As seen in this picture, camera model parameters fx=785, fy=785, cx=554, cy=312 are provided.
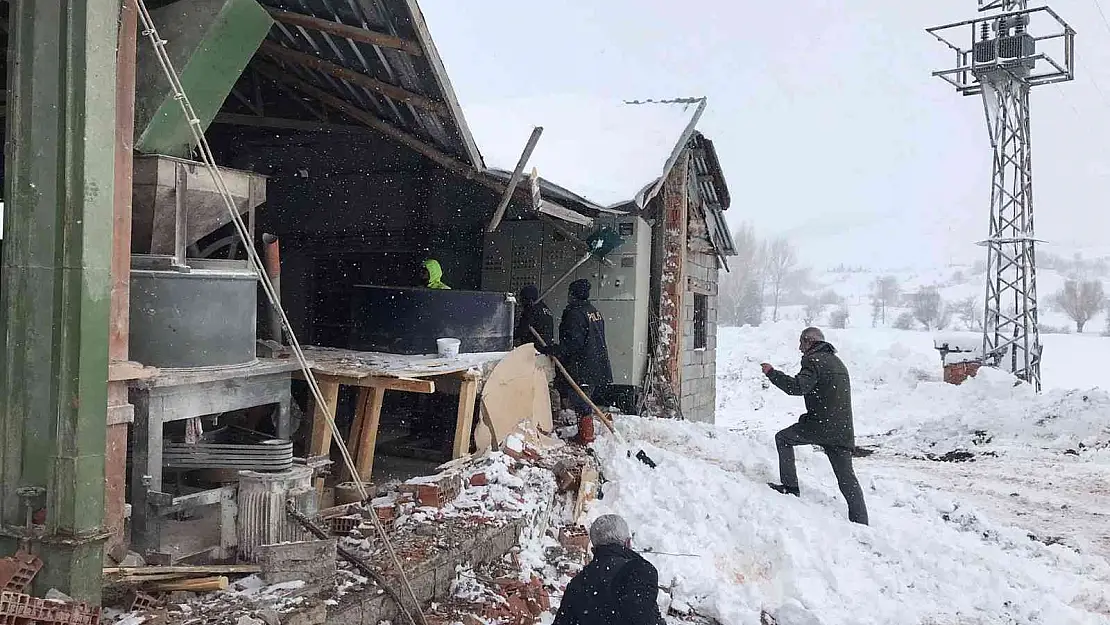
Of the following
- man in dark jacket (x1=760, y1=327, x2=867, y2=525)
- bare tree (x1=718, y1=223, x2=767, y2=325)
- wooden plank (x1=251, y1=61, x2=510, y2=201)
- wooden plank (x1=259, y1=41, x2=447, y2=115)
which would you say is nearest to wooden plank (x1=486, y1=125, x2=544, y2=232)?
wooden plank (x1=251, y1=61, x2=510, y2=201)

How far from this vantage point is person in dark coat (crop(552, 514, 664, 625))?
11.6 feet

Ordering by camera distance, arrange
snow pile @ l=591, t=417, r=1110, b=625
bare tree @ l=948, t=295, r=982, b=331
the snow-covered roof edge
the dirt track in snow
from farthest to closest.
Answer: bare tree @ l=948, t=295, r=982, b=331 → the snow-covered roof edge → the dirt track in snow → snow pile @ l=591, t=417, r=1110, b=625

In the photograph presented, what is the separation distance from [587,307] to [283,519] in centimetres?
518

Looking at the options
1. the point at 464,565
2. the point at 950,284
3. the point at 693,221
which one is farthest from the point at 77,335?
the point at 950,284

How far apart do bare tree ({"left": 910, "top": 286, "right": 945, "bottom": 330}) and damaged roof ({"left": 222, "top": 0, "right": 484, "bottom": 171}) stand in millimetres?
49615

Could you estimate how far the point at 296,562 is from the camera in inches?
159

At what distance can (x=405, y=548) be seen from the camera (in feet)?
15.6

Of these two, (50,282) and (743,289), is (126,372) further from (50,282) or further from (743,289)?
(743,289)

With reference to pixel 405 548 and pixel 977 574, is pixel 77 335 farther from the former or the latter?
pixel 977 574

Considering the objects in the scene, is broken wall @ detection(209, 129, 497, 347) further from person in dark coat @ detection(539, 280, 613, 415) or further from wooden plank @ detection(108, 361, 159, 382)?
wooden plank @ detection(108, 361, 159, 382)

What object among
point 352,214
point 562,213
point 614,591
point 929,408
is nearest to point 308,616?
point 614,591

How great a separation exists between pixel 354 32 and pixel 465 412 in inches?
124

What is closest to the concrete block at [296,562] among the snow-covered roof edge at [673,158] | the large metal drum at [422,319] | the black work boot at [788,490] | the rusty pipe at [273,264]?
the rusty pipe at [273,264]

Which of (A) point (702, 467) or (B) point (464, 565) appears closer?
(B) point (464, 565)
